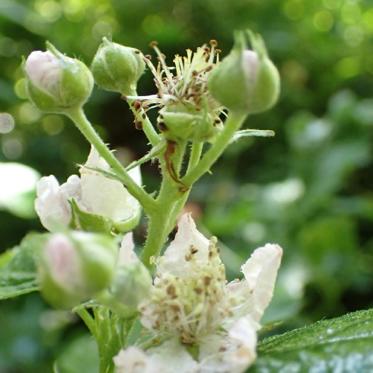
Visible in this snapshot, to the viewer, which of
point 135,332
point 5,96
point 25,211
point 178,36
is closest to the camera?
point 135,332

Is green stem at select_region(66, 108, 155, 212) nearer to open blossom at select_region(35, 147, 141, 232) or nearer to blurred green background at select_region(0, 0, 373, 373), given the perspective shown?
open blossom at select_region(35, 147, 141, 232)

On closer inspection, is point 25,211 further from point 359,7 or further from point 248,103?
point 359,7

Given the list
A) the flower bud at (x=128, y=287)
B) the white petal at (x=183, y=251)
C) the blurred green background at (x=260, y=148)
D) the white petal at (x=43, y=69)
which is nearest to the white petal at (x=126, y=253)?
the flower bud at (x=128, y=287)

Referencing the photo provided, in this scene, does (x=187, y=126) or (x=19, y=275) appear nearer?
(x=187, y=126)

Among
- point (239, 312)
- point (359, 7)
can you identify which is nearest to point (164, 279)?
point (239, 312)

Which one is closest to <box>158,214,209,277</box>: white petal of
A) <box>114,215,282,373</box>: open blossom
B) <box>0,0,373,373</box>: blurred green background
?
<box>114,215,282,373</box>: open blossom

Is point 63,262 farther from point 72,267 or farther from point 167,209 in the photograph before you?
point 167,209

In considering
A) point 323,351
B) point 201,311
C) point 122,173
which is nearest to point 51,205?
point 122,173

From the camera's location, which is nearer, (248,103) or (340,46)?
(248,103)
